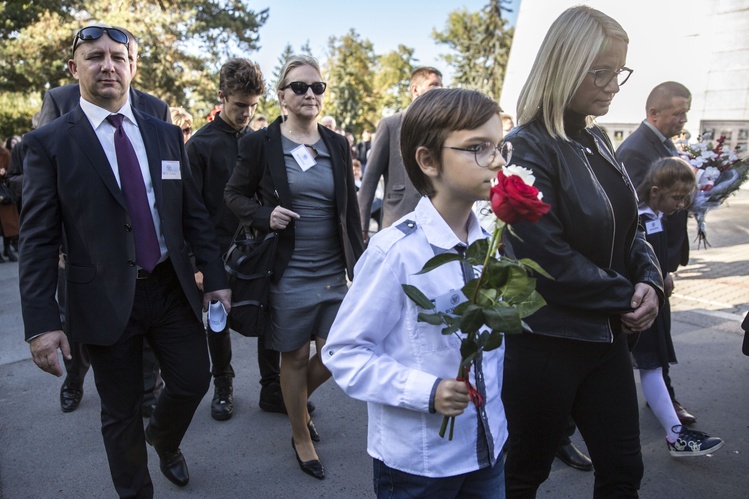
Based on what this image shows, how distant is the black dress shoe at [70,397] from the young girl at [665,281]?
3.80m

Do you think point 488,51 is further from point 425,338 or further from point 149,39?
point 425,338

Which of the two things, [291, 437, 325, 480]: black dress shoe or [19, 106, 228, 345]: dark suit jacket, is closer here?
[19, 106, 228, 345]: dark suit jacket

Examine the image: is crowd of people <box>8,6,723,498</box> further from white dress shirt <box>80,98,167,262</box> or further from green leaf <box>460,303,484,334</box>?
green leaf <box>460,303,484,334</box>

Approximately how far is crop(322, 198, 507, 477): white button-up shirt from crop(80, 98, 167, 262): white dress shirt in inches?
56.9

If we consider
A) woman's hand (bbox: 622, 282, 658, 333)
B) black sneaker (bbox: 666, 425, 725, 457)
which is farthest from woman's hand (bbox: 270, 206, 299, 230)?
black sneaker (bbox: 666, 425, 725, 457)

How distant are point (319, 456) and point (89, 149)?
2139mm

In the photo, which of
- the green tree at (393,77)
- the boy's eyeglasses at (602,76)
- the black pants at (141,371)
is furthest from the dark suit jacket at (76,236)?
the green tree at (393,77)

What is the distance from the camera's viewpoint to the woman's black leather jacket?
6.84 ft

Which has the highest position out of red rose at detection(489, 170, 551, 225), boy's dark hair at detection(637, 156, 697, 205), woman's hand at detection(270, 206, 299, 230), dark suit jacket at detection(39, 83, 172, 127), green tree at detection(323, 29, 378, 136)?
green tree at detection(323, 29, 378, 136)

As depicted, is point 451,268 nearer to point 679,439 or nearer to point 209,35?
point 679,439

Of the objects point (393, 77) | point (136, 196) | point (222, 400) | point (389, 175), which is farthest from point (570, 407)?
point (393, 77)

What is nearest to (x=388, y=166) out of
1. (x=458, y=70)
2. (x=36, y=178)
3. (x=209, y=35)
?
(x=36, y=178)

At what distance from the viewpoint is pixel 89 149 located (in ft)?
8.66

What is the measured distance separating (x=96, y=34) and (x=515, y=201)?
7.50 feet
